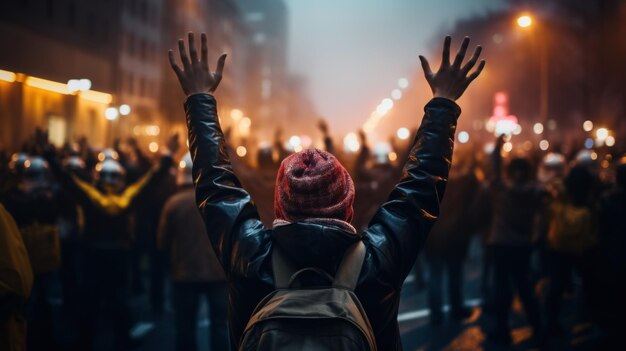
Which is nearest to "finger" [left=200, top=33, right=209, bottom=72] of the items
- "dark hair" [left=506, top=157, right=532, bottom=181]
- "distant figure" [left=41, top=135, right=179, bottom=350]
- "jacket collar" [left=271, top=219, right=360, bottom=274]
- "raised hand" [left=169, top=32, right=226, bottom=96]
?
"raised hand" [left=169, top=32, right=226, bottom=96]

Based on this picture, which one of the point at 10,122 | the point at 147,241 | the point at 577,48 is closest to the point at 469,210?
the point at 147,241

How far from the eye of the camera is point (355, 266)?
2088 mm

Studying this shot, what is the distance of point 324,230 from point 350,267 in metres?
0.15

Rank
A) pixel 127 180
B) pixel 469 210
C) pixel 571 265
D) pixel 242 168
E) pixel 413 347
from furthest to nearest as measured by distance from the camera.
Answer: pixel 127 180 < pixel 469 210 < pixel 571 265 < pixel 413 347 < pixel 242 168

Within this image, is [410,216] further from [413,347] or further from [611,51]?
[611,51]

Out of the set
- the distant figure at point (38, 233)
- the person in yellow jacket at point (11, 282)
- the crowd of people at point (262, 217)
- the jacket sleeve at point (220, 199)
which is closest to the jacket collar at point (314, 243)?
the jacket sleeve at point (220, 199)

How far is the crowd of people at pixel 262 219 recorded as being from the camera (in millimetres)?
5992

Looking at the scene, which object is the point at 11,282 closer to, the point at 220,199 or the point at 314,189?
the point at 220,199

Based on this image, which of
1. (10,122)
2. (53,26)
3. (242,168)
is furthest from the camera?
(53,26)

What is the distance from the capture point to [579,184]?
7137mm

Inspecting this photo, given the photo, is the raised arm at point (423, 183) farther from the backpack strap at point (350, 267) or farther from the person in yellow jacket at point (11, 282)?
the person in yellow jacket at point (11, 282)

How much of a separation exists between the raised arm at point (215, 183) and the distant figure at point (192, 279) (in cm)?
318

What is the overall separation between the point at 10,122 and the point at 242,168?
2358 centimetres

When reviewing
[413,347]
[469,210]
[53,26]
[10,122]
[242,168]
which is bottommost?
[413,347]
